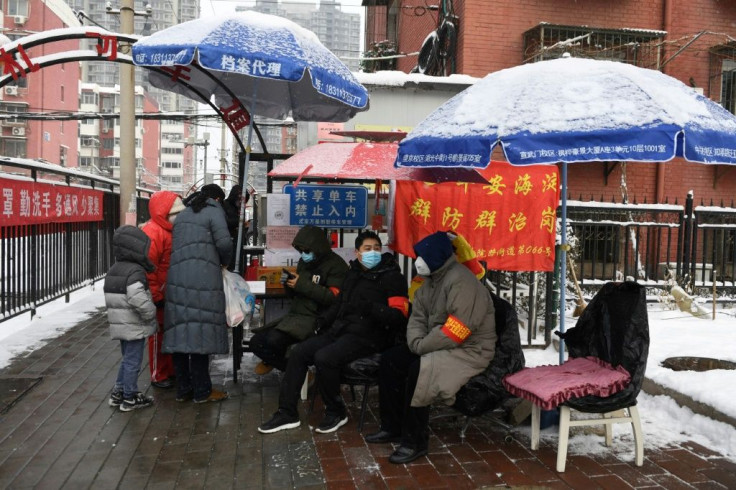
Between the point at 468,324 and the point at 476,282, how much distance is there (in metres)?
0.33

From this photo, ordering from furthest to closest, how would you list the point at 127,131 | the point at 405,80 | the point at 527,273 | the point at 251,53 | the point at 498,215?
the point at 127,131
the point at 405,80
the point at 527,273
the point at 498,215
the point at 251,53

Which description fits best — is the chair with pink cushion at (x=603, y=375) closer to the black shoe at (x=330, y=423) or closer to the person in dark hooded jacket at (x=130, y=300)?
the black shoe at (x=330, y=423)

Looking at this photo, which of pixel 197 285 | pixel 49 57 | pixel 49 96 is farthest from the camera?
pixel 49 96

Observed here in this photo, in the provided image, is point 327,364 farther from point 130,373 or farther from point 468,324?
point 130,373

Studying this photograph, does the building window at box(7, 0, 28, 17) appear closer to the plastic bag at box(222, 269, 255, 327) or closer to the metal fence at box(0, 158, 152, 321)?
the metal fence at box(0, 158, 152, 321)

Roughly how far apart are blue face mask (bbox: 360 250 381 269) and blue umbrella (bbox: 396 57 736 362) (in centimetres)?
104

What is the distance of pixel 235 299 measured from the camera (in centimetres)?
527

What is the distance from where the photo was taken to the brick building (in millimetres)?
12281

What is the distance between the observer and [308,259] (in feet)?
17.4

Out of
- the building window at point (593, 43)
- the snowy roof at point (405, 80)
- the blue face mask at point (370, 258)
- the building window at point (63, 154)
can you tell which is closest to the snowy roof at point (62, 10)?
the building window at point (63, 154)

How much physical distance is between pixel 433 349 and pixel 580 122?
1.83 meters

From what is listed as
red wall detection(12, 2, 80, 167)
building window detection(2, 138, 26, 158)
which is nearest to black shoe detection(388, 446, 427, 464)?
red wall detection(12, 2, 80, 167)

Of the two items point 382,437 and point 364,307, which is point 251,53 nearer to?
point 364,307

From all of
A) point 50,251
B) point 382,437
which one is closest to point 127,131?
point 50,251
